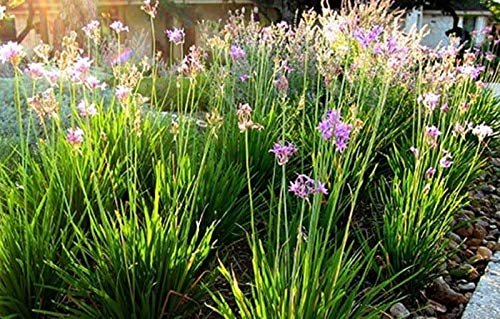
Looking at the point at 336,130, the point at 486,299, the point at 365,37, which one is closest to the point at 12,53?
the point at 336,130

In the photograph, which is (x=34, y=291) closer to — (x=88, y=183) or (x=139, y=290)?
(x=139, y=290)

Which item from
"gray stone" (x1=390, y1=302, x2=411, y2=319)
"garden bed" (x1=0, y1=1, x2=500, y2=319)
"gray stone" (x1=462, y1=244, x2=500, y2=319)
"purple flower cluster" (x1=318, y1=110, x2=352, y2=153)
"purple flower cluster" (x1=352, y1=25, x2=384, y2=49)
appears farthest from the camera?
"purple flower cluster" (x1=352, y1=25, x2=384, y2=49)

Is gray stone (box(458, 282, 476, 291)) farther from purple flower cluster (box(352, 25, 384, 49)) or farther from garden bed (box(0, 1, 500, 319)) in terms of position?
purple flower cluster (box(352, 25, 384, 49))

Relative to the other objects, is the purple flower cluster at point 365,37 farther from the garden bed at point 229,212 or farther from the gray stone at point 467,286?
the gray stone at point 467,286

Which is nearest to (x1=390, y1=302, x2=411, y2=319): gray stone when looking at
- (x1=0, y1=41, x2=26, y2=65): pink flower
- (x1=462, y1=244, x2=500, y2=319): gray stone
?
(x1=462, y1=244, x2=500, y2=319): gray stone

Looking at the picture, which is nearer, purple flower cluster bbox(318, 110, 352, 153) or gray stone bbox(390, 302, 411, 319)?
purple flower cluster bbox(318, 110, 352, 153)

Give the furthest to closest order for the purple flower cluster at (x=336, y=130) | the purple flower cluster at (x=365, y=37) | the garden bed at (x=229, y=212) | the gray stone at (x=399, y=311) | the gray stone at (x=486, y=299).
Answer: the purple flower cluster at (x=365, y=37), the gray stone at (x=486, y=299), the gray stone at (x=399, y=311), the garden bed at (x=229, y=212), the purple flower cluster at (x=336, y=130)

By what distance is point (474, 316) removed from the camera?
8.23 ft

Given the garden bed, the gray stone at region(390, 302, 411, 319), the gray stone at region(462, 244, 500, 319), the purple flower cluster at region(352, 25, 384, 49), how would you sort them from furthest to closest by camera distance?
the purple flower cluster at region(352, 25, 384, 49) < the gray stone at region(462, 244, 500, 319) < the gray stone at region(390, 302, 411, 319) < the garden bed

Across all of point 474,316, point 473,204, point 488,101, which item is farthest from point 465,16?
point 474,316

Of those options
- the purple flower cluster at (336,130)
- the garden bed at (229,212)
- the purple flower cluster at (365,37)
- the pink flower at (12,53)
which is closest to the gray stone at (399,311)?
the garden bed at (229,212)

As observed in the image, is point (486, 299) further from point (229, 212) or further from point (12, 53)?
point (12, 53)

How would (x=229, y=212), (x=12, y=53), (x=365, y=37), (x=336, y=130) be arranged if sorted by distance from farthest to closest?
1. (x=365, y=37)
2. (x=229, y=212)
3. (x=12, y=53)
4. (x=336, y=130)

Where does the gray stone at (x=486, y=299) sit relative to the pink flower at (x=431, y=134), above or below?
below
